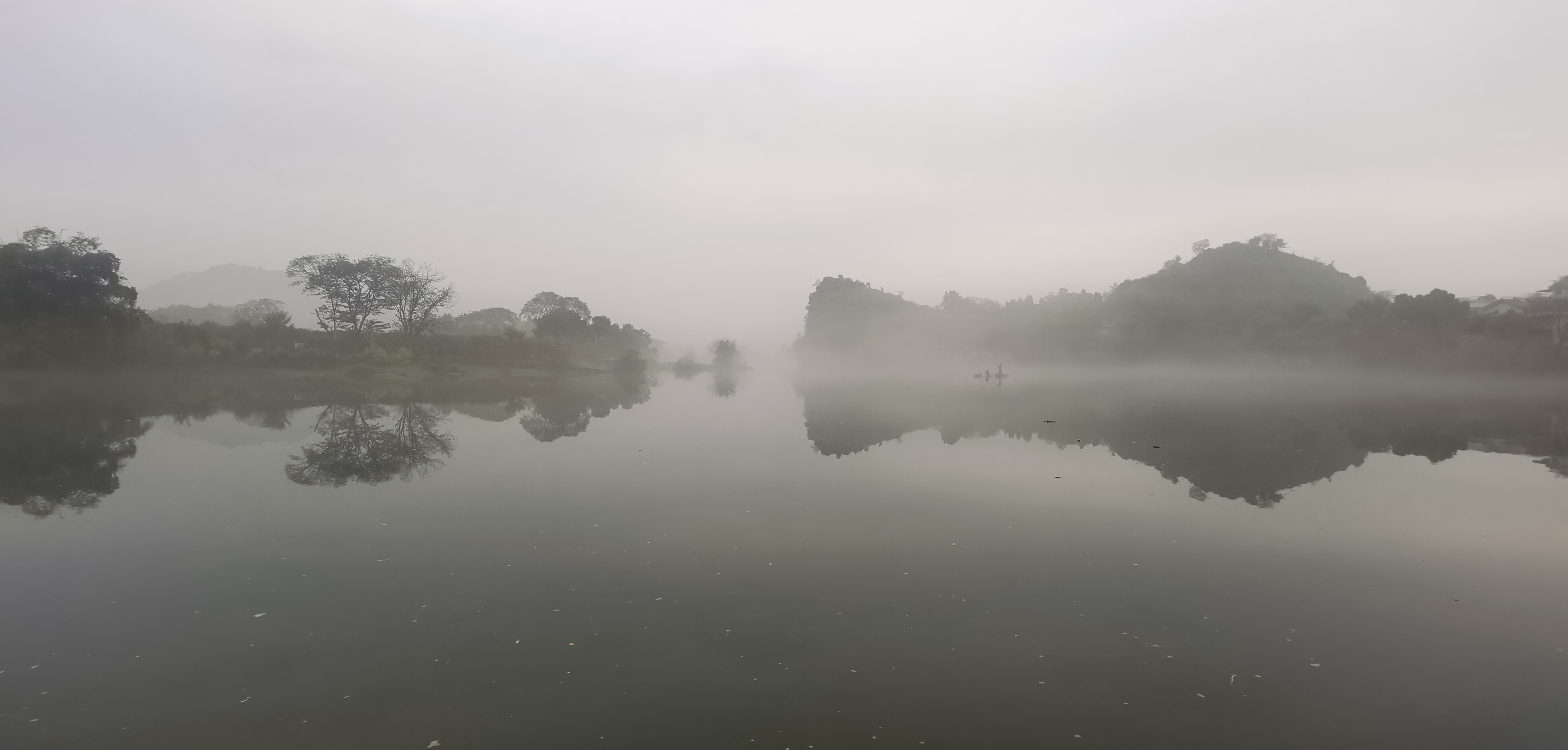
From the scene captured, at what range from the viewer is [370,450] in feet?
57.9

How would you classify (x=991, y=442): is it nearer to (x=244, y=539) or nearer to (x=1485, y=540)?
(x=1485, y=540)

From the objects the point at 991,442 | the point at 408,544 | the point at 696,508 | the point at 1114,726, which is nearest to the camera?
the point at 1114,726

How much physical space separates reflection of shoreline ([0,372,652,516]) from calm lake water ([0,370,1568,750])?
29 centimetres

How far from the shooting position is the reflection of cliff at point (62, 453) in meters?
11.9

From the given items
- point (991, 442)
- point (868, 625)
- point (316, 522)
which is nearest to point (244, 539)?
point (316, 522)

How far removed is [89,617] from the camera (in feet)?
22.3

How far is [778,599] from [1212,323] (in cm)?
11447

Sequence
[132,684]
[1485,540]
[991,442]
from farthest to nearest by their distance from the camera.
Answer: [991,442]
[1485,540]
[132,684]

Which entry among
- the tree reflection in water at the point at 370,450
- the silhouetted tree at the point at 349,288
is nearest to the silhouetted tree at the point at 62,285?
the silhouetted tree at the point at 349,288

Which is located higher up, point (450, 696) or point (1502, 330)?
point (1502, 330)

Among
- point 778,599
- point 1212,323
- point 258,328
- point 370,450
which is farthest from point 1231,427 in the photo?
point 1212,323

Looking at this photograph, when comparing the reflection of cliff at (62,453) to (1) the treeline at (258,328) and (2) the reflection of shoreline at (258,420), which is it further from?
(1) the treeline at (258,328)

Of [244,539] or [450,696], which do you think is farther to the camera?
[244,539]

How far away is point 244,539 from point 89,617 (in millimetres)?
2884
